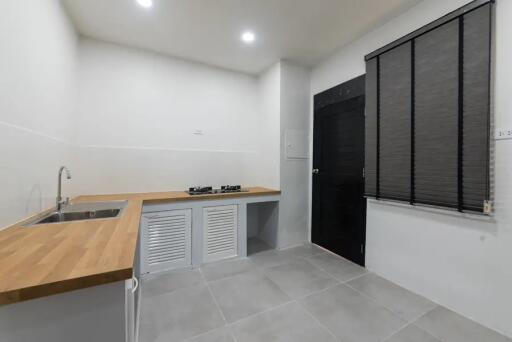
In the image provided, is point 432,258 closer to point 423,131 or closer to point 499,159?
point 499,159

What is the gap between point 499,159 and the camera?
1.57m

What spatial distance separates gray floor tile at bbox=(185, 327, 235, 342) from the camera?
59.3 inches

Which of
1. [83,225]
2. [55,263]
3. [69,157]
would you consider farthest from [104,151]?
[55,263]

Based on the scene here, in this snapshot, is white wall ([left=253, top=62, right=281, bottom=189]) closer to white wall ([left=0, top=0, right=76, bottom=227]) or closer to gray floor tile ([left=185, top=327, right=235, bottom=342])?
gray floor tile ([left=185, top=327, right=235, bottom=342])

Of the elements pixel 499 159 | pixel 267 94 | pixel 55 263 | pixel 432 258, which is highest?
pixel 267 94

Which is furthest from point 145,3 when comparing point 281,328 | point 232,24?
point 281,328

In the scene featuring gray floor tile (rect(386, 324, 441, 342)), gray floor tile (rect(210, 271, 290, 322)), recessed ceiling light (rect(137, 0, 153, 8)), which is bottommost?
gray floor tile (rect(210, 271, 290, 322))

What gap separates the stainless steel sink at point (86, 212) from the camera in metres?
1.78

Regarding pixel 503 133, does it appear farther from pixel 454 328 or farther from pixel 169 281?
pixel 169 281

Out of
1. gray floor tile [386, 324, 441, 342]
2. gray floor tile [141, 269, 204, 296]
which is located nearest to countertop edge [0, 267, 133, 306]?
gray floor tile [141, 269, 204, 296]

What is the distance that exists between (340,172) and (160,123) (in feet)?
8.21

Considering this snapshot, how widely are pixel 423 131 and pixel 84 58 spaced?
146 inches

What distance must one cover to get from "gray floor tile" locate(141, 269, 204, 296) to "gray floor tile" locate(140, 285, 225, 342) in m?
0.09

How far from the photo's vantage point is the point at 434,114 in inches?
73.9
